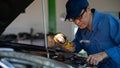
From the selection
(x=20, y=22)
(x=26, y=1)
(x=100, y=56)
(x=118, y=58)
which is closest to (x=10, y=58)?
(x=26, y=1)

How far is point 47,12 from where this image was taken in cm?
656

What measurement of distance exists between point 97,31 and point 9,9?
0.70m

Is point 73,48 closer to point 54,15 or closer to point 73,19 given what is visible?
point 73,19

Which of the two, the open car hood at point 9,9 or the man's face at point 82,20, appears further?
the man's face at point 82,20

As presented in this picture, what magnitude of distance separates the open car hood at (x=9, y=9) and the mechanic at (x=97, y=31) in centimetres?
33

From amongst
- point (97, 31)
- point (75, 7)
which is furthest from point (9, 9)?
point (97, 31)

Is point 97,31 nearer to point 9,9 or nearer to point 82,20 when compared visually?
point 82,20

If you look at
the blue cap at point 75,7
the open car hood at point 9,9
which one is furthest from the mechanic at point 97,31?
the open car hood at point 9,9

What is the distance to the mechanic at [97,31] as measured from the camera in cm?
208

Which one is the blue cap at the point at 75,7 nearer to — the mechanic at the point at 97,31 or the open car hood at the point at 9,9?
the mechanic at the point at 97,31

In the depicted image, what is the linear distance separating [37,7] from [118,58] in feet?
14.4

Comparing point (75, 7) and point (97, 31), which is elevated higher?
point (75, 7)

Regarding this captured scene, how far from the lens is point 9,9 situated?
2.08 m

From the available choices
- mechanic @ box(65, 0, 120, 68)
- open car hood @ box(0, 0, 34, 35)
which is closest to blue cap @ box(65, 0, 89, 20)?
mechanic @ box(65, 0, 120, 68)
